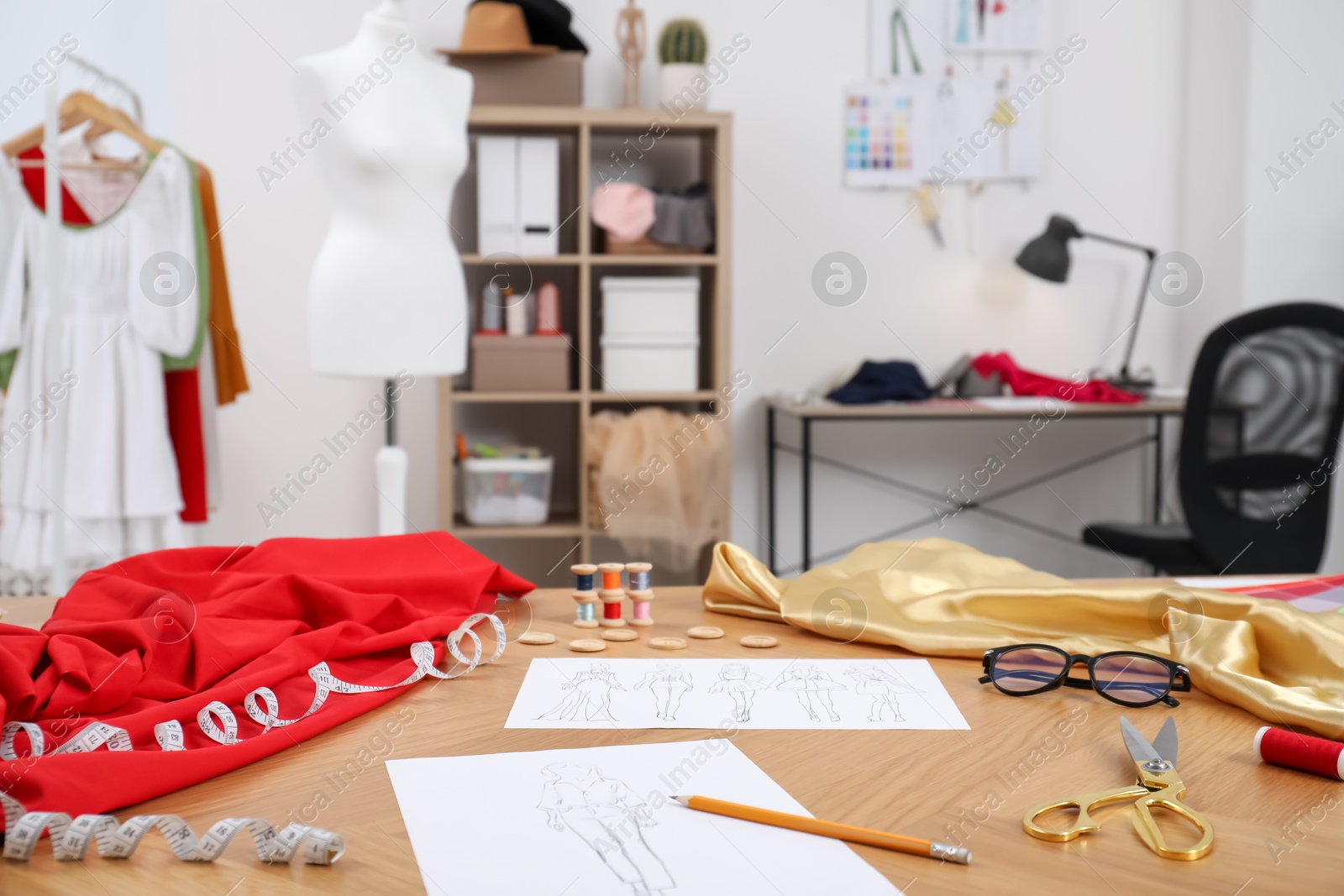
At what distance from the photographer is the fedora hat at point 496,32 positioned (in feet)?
8.96

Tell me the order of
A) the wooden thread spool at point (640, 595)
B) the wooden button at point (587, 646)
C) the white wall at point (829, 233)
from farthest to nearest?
the white wall at point (829, 233) < the wooden thread spool at point (640, 595) < the wooden button at point (587, 646)

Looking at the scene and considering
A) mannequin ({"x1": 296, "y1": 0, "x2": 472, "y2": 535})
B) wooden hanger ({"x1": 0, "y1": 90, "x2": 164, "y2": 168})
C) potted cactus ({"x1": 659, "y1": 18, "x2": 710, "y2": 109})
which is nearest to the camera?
mannequin ({"x1": 296, "y1": 0, "x2": 472, "y2": 535})

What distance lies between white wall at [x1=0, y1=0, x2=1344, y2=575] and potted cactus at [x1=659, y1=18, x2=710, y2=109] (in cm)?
20

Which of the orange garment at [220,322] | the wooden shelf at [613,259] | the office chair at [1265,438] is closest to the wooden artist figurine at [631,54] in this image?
the wooden shelf at [613,259]

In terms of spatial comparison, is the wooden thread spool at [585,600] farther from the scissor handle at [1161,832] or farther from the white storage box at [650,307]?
the white storage box at [650,307]

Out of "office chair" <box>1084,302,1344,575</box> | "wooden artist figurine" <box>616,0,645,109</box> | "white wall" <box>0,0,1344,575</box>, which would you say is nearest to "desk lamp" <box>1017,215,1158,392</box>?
"white wall" <box>0,0,1344,575</box>

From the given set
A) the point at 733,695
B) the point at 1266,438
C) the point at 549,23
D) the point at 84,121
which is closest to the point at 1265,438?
the point at 1266,438

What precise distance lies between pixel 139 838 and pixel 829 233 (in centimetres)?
304

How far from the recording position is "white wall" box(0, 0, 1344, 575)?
3.05 meters

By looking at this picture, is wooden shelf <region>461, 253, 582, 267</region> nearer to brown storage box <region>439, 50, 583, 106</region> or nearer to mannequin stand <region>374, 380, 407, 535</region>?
brown storage box <region>439, 50, 583, 106</region>

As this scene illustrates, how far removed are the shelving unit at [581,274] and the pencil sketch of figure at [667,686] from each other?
193 centimetres

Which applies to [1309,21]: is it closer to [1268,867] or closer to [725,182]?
[725,182]

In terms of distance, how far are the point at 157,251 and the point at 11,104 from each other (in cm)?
88

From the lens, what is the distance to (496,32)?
274 cm
